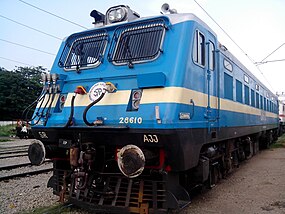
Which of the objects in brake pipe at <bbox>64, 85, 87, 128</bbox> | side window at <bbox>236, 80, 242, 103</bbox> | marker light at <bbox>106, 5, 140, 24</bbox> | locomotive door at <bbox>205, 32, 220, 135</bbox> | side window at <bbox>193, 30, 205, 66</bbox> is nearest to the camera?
brake pipe at <bbox>64, 85, 87, 128</bbox>

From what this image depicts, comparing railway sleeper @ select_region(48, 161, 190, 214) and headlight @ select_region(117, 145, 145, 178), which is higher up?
headlight @ select_region(117, 145, 145, 178)

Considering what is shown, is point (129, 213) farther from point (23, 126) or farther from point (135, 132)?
point (23, 126)

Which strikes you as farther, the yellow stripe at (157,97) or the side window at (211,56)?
the side window at (211,56)

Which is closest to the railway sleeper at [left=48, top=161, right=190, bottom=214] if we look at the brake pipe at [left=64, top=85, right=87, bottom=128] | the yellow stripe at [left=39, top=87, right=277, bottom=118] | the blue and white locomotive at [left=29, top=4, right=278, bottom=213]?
the blue and white locomotive at [left=29, top=4, right=278, bottom=213]

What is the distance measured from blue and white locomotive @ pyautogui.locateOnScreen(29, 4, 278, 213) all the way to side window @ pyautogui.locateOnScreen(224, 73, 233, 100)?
83 centimetres

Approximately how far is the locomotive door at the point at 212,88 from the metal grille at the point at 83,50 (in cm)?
199

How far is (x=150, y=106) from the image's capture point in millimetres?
4320

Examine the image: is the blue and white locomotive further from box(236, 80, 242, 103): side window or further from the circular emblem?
box(236, 80, 242, 103): side window

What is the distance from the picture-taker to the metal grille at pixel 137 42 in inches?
192

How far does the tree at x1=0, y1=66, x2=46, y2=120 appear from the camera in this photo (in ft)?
141

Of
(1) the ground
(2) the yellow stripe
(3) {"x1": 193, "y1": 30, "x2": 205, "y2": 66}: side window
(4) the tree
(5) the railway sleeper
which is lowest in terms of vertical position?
(1) the ground

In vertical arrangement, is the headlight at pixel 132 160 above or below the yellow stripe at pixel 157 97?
below

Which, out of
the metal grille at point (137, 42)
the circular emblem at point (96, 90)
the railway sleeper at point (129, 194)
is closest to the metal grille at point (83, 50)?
the metal grille at point (137, 42)

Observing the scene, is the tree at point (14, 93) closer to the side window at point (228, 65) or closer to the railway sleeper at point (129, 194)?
the side window at point (228, 65)
